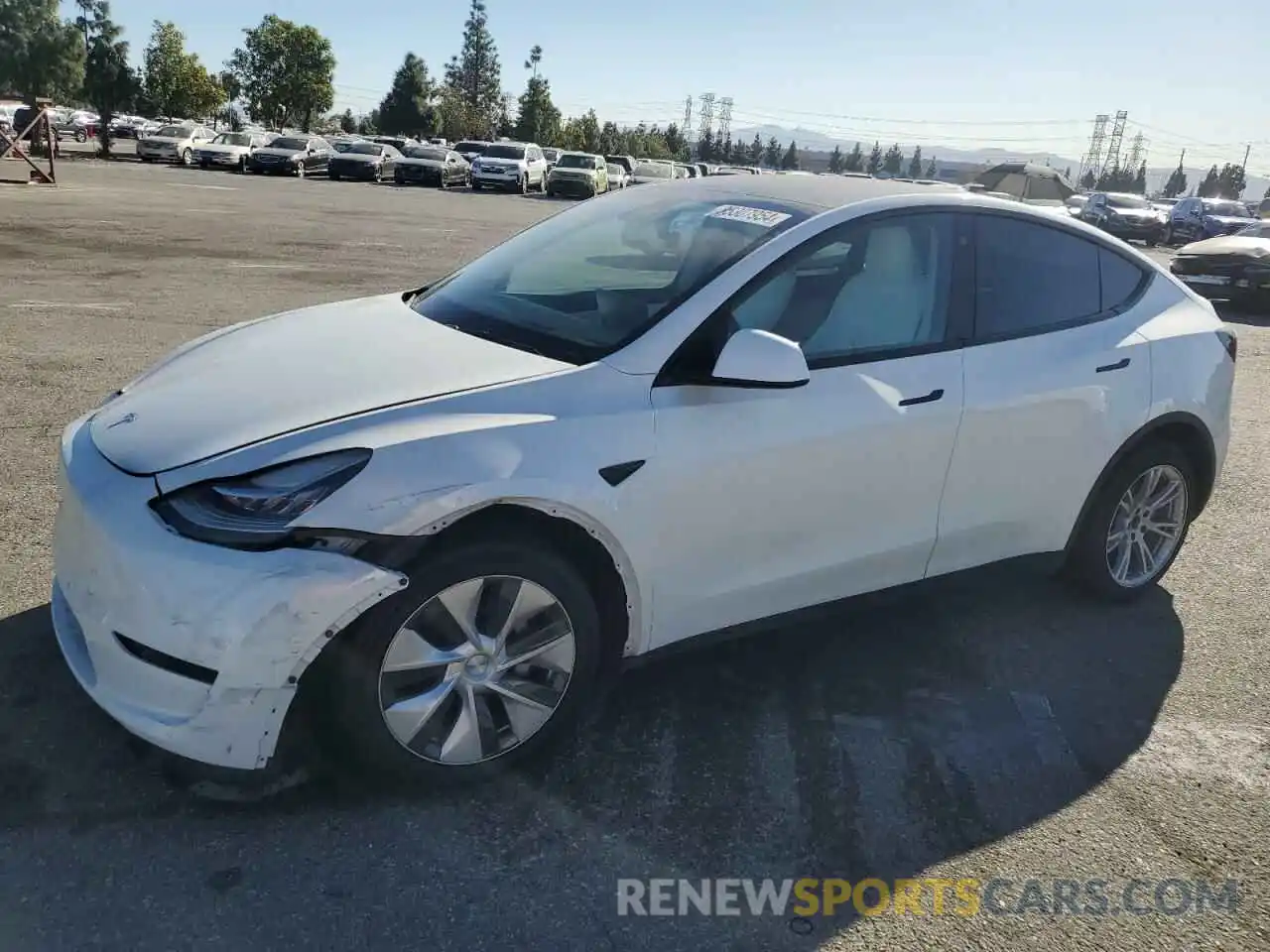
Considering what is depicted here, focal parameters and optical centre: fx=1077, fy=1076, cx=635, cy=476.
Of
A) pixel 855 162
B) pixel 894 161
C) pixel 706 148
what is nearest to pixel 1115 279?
pixel 855 162

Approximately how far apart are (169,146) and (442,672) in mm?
41980

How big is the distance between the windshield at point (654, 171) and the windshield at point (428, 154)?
23.4ft

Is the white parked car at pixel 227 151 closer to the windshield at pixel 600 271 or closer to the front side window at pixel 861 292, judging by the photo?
the windshield at pixel 600 271

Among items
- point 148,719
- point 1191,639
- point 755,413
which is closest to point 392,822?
point 148,719

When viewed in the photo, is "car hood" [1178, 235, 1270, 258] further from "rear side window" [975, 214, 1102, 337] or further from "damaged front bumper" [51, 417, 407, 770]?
"damaged front bumper" [51, 417, 407, 770]

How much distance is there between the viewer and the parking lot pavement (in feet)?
8.38

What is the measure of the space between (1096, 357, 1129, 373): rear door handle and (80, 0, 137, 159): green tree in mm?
86224

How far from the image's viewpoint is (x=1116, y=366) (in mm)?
4141

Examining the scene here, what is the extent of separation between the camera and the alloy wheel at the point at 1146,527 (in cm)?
444

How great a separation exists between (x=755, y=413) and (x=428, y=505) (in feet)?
3.46

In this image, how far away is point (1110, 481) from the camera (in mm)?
4305

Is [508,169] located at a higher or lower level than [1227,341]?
higher

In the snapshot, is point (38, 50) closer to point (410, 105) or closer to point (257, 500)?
point (410, 105)

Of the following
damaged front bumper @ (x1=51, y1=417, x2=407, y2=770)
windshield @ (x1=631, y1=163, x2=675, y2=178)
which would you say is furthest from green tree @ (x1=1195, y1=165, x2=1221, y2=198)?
damaged front bumper @ (x1=51, y1=417, x2=407, y2=770)
